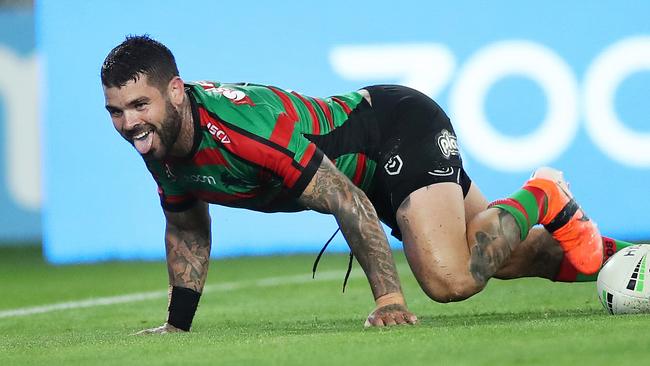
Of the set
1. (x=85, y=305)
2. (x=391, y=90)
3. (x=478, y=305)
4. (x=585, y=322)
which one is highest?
(x=391, y=90)

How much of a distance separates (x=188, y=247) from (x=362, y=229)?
108cm

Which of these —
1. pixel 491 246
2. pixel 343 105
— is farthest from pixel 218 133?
pixel 491 246

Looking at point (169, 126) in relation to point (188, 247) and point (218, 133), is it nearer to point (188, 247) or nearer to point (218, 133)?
point (218, 133)

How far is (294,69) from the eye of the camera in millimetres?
11203

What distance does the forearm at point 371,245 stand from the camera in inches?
208

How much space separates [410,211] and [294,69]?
18.4ft

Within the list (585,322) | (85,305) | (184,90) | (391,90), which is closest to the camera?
(585,322)

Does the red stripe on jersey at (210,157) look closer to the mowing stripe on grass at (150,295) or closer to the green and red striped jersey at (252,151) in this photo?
the green and red striped jersey at (252,151)

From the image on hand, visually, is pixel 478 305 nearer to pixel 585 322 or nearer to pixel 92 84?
pixel 585 322

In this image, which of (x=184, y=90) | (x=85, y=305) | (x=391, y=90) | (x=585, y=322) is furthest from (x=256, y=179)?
(x=85, y=305)

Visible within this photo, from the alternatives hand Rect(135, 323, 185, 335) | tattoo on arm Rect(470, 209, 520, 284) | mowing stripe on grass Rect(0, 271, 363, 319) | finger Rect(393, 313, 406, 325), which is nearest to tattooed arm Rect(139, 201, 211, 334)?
hand Rect(135, 323, 185, 335)

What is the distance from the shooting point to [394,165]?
589 cm

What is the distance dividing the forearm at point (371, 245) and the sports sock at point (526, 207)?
0.71m

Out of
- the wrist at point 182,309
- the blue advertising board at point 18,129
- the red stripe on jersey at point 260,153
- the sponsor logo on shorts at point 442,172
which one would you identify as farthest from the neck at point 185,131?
the blue advertising board at point 18,129
